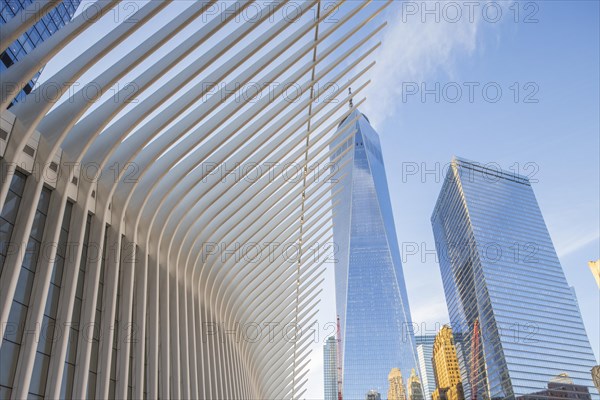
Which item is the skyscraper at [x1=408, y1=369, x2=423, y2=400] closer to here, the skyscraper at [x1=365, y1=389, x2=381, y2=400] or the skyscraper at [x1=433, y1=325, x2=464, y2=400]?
the skyscraper at [x1=365, y1=389, x2=381, y2=400]

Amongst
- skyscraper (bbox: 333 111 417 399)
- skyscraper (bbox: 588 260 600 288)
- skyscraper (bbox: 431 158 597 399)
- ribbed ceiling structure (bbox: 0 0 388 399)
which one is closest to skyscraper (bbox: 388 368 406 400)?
skyscraper (bbox: 333 111 417 399)

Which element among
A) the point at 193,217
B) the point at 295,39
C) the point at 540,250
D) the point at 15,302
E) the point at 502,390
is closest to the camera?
the point at 15,302

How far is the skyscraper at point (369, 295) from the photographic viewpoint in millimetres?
163875

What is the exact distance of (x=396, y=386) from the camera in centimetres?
16325

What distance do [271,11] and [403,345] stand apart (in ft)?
553

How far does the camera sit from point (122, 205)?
566 inches

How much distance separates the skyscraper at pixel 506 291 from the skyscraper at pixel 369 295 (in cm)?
1910

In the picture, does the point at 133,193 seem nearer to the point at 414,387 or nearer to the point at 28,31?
the point at 28,31

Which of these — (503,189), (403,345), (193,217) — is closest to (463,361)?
(403,345)

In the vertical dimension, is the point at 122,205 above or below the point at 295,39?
below

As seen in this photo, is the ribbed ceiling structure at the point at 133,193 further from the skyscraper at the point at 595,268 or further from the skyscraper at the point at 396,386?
the skyscraper at the point at 396,386

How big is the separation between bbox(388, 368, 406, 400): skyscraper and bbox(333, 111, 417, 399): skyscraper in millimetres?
1516

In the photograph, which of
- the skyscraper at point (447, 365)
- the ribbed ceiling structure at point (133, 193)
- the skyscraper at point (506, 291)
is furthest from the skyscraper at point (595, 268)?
the skyscraper at point (447, 365)

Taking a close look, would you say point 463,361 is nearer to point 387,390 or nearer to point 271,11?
point 387,390
